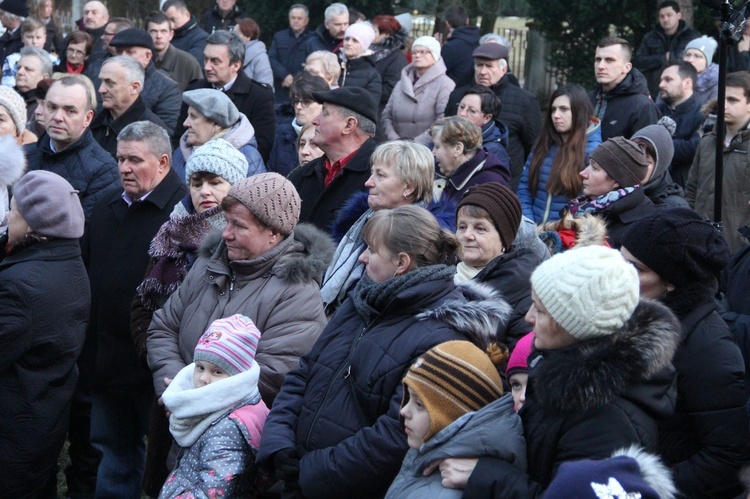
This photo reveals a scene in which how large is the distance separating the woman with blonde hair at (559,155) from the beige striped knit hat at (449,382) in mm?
3771

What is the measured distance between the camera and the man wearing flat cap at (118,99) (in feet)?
24.1

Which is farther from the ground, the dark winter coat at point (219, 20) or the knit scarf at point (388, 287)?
the knit scarf at point (388, 287)

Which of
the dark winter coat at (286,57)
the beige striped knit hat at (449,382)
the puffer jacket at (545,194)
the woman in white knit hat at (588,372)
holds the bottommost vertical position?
the dark winter coat at (286,57)

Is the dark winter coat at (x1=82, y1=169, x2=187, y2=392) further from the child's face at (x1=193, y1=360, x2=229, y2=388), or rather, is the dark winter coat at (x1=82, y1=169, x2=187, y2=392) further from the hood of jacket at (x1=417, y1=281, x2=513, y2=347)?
the hood of jacket at (x1=417, y1=281, x2=513, y2=347)

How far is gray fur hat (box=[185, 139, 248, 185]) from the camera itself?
16.9ft

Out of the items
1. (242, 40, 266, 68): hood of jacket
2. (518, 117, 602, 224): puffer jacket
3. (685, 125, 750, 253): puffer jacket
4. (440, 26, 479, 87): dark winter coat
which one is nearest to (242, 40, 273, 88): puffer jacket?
(242, 40, 266, 68): hood of jacket

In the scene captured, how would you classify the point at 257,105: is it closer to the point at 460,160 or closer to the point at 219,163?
the point at 460,160

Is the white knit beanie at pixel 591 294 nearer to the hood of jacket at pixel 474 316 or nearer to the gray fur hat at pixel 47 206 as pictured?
the hood of jacket at pixel 474 316

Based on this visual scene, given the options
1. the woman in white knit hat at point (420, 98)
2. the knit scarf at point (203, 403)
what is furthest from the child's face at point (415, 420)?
the woman in white knit hat at point (420, 98)

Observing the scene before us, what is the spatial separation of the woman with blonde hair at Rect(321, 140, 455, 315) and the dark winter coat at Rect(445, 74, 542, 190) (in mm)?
3728

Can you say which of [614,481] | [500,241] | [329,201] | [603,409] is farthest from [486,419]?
[329,201]

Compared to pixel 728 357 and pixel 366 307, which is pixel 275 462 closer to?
pixel 366 307

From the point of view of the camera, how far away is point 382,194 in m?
4.86

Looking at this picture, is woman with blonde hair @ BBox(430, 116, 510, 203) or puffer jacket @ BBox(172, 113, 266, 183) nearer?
woman with blonde hair @ BBox(430, 116, 510, 203)
